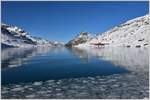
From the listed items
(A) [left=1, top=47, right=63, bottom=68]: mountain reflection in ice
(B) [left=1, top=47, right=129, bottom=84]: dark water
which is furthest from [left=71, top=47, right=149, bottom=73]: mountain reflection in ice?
(A) [left=1, top=47, right=63, bottom=68]: mountain reflection in ice

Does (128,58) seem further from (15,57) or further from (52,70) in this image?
(15,57)

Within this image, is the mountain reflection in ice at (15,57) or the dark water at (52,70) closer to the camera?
the dark water at (52,70)

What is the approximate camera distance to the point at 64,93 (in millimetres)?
16234

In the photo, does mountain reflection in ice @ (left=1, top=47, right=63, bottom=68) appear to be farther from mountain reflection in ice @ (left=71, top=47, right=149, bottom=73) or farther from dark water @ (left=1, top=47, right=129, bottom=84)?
mountain reflection in ice @ (left=71, top=47, right=149, bottom=73)

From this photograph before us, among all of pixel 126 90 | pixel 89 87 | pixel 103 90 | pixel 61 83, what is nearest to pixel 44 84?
pixel 61 83

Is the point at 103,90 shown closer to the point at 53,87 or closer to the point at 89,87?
the point at 89,87

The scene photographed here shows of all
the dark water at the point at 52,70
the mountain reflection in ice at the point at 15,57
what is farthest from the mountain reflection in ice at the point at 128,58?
the mountain reflection in ice at the point at 15,57

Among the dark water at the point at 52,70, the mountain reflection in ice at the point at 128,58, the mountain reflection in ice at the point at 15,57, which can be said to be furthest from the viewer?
the mountain reflection in ice at the point at 15,57

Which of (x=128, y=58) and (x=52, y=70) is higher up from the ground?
(x=128, y=58)

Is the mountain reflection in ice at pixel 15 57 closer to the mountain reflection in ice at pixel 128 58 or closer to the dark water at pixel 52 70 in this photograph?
the dark water at pixel 52 70

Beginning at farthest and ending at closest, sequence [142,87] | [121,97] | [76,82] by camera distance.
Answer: [76,82] → [142,87] → [121,97]

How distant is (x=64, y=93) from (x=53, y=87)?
7.02 ft

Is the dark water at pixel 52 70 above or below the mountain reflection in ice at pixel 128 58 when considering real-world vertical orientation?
below

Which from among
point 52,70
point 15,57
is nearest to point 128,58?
point 52,70
